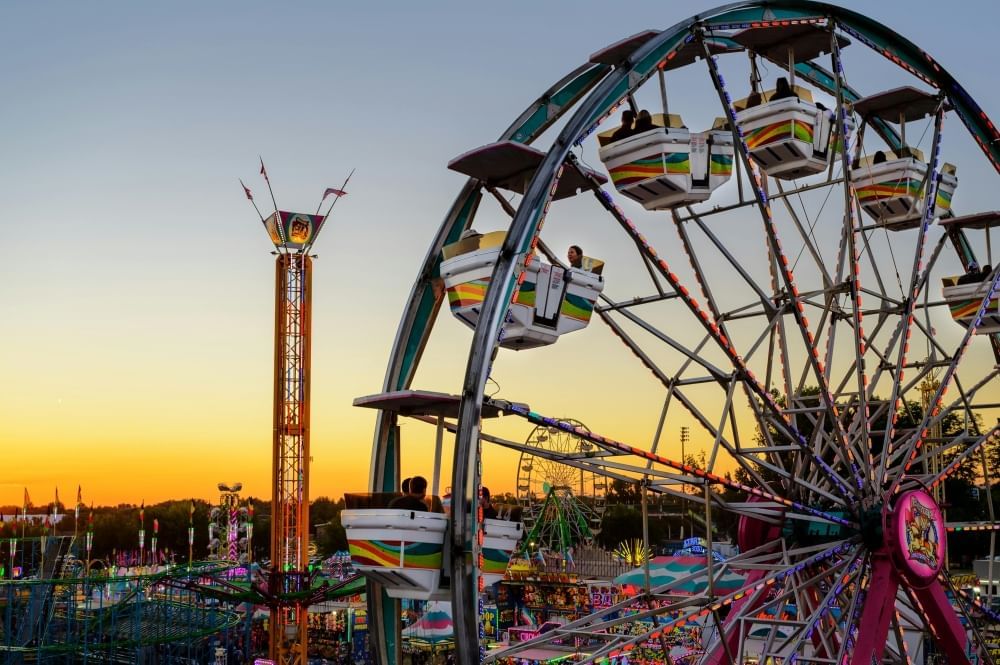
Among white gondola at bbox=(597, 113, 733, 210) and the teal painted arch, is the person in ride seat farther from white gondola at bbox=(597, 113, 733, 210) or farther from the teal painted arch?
white gondola at bbox=(597, 113, 733, 210)

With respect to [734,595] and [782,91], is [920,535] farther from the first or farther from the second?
[782,91]

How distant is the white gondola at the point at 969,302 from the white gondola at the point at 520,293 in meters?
6.98

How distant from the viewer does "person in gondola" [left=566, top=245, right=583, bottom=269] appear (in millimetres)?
10148

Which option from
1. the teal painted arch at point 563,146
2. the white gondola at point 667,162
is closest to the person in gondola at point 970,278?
the teal painted arch at point 563,146

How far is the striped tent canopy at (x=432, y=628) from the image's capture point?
34125 mm

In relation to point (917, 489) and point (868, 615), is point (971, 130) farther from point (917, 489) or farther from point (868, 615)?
point (868, 615)

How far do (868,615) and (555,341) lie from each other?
3.94 meters

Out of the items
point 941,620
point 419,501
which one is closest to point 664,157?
point 419,501

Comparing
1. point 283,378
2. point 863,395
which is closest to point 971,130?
point 863,395

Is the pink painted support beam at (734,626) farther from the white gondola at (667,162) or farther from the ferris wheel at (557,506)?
the ferris wheel at (557,506)

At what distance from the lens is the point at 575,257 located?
10.3 m

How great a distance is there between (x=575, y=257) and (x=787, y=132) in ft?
9.02

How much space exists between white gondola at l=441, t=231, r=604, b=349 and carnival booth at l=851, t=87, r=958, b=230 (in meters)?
5.72

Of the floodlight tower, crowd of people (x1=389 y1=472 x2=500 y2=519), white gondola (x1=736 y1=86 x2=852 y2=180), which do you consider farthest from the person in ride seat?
the floodlight tower
